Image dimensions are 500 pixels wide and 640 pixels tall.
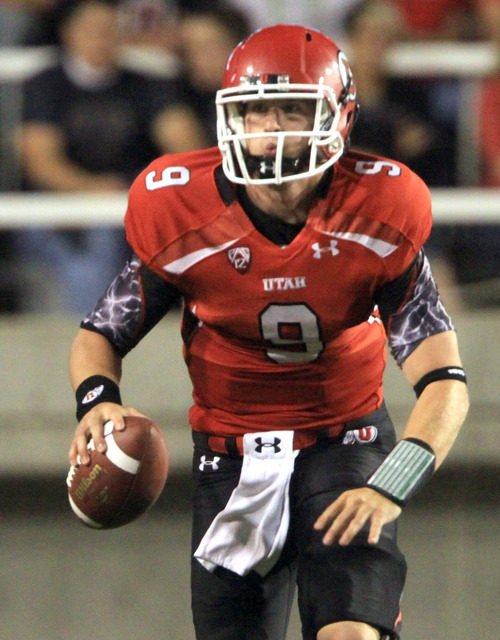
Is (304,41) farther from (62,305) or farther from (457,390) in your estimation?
(62,305)

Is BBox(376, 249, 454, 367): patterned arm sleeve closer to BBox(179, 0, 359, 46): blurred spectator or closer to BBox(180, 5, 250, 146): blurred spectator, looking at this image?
BBox(180, 5, 250, 146): blurred spectator

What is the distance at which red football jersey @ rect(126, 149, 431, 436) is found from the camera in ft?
8.61

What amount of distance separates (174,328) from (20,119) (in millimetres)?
1280

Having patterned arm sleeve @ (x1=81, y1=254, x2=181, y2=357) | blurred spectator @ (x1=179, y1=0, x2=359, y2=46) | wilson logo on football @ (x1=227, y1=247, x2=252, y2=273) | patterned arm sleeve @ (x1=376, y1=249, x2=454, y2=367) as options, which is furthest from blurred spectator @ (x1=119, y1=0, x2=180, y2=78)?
patterned arm sleeve @ (x1=376, y1=249, x2=454, y2=367)

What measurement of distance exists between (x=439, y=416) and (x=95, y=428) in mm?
827

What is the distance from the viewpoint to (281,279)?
2633 mm

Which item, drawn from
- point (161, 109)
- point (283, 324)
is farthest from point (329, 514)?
point (161, 109)

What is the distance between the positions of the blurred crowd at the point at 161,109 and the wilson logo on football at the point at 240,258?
2.56 m

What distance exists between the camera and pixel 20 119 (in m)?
5.25

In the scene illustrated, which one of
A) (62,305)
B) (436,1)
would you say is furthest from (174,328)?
(436,1)

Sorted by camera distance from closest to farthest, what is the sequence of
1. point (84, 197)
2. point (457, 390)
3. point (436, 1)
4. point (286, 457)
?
point (457, 390)
point (286, 457)
point (84, 197)
point (436, 1)

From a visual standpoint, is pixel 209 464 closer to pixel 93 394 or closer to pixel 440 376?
pixel 93 394

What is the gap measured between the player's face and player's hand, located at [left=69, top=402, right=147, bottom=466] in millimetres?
720

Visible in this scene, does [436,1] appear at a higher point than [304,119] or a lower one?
lower
